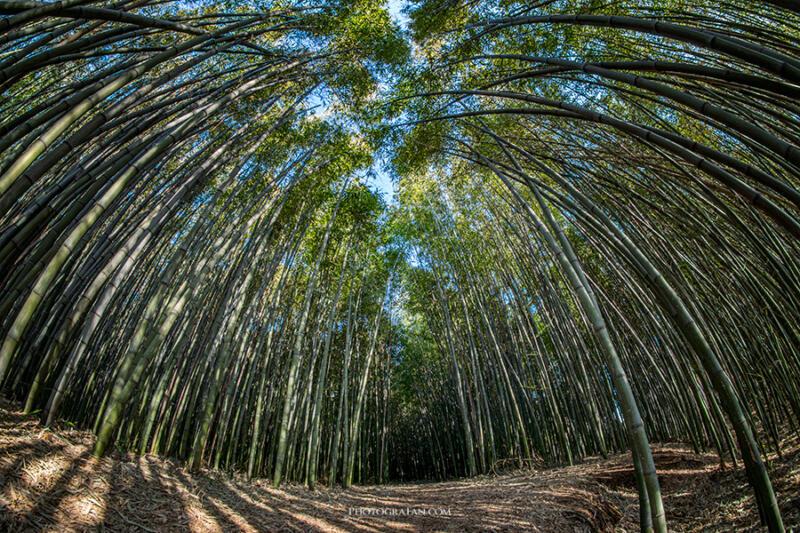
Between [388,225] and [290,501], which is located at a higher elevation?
[388,225]

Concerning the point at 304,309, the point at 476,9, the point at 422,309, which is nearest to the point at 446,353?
the point at 422,309

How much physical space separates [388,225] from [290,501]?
4848mm

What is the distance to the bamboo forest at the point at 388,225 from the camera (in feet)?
4.97

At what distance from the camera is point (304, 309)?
13.1 ft

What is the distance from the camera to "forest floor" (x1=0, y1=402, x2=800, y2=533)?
1432 mm

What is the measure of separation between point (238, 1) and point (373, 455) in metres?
11.1

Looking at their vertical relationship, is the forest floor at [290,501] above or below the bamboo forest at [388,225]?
below

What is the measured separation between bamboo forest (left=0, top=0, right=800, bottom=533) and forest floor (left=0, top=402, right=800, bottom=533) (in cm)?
2

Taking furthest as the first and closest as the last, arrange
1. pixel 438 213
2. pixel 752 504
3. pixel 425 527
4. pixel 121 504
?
pixel 438 213 → pixel 425 527 → pixel 752 504 → pixel 121 504

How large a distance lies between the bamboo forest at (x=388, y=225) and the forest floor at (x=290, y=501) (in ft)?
0.08

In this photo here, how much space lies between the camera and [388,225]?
6672 mm

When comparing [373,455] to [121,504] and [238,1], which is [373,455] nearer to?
[121,504]

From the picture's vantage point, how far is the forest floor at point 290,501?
1432 millimetres

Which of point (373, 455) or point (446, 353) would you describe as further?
point (373, 455)
